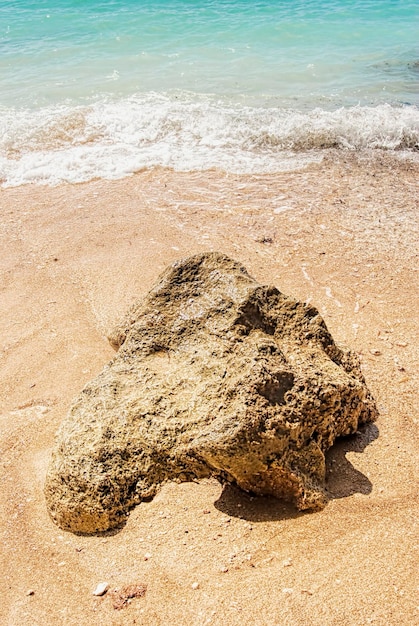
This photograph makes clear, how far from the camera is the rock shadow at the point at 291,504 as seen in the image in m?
2.84

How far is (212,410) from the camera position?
9.11 feet

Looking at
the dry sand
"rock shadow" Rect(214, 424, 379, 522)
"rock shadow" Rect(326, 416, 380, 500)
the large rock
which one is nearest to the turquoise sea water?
the dry sand

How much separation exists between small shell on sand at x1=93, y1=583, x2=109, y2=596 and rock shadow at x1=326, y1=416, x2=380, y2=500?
1.30 meters

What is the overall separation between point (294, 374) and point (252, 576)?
1047 mm

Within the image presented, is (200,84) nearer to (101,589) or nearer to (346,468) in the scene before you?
(346,468)

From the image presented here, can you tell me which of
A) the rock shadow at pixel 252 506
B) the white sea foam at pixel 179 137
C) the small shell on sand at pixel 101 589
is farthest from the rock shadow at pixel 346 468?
the white sea foam at pixel 179 137

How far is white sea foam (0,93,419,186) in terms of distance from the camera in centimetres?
799

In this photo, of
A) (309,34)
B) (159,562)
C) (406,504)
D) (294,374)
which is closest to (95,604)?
(159,562)

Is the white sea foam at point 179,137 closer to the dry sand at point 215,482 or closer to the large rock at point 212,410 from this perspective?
the dry sand at point 215,482

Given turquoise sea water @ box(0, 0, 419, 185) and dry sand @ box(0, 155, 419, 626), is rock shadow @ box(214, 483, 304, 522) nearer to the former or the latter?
dry sand @ box(0, 155, 419, 626)

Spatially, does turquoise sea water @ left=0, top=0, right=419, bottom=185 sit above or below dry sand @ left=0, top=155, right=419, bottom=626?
above

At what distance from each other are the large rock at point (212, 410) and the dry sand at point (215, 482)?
0.54 feet

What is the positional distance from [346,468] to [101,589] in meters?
1.55

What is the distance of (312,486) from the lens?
2.85 metres
